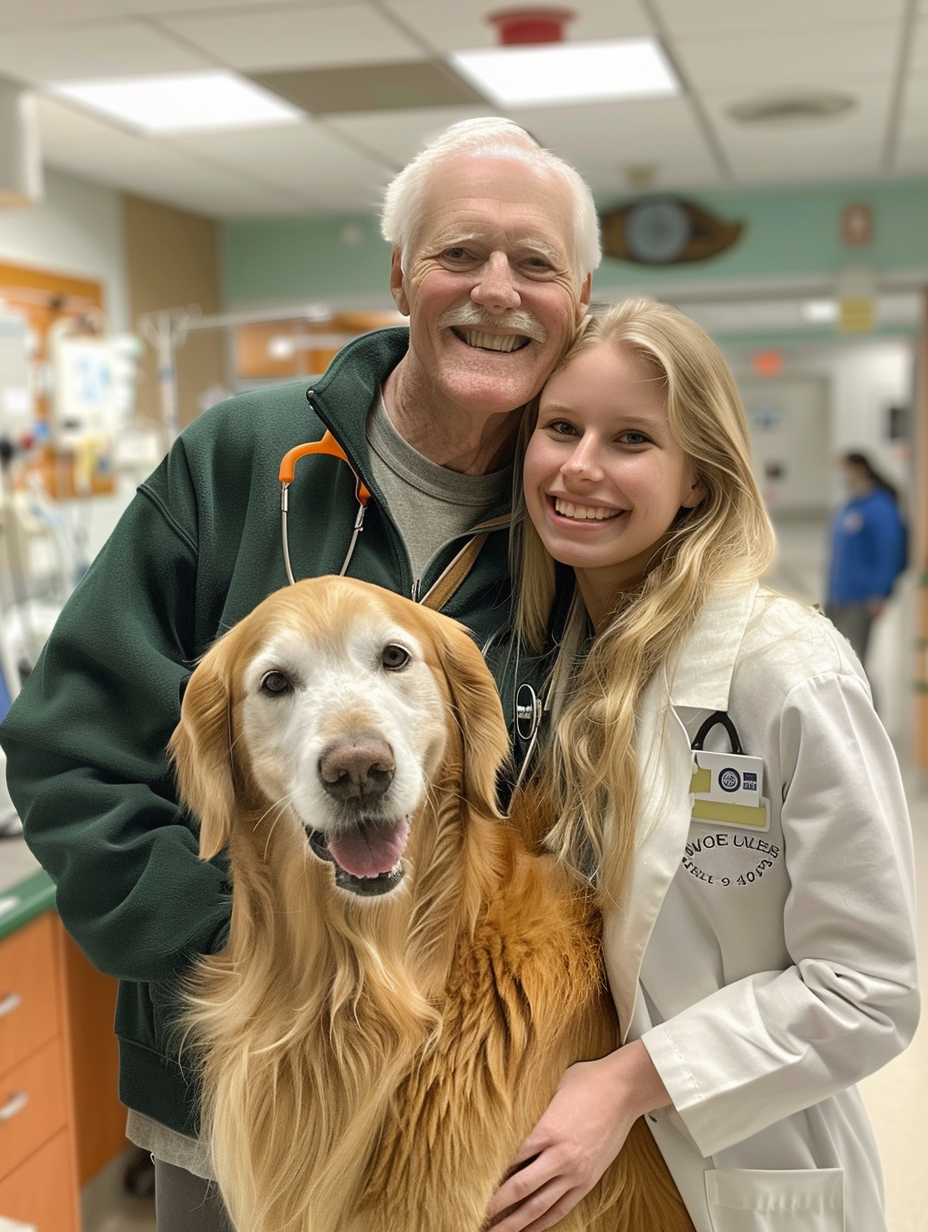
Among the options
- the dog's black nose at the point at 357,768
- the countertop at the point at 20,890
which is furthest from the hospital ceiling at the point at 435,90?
the dog's black nose at the point at 357,768

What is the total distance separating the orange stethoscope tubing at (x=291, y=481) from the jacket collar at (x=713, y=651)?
37cm

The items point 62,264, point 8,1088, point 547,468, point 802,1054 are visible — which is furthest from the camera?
point 62,264

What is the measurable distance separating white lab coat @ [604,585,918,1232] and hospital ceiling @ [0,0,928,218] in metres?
3.27

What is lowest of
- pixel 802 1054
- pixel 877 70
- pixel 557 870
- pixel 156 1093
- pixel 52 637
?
pixel 156 1093

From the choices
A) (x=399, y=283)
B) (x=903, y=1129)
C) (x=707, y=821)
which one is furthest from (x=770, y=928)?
(x=903, y=1129)

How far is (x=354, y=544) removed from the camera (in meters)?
1.33

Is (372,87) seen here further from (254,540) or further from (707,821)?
(707,821)

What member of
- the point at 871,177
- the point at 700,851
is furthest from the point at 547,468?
the point at 871,177

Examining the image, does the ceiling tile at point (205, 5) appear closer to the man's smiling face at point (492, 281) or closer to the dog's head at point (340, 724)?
the man's smiling face at point (492, 281)

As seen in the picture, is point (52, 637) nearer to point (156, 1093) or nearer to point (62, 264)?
point (156, 1093)

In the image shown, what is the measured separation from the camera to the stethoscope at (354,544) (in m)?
1.30

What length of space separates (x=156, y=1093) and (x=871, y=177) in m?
7.23

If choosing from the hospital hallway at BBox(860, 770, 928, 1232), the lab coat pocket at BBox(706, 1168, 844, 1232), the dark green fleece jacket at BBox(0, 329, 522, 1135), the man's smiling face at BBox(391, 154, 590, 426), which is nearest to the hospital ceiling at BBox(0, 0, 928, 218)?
the man's smiling face at BBox(391, 154, 590, 426)

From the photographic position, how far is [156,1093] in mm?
1393
